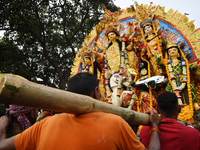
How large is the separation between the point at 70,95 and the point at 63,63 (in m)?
10.6

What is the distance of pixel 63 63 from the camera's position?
11.6m

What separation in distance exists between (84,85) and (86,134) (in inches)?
15.3

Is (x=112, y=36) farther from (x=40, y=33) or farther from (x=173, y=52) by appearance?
(x=40, y=33)

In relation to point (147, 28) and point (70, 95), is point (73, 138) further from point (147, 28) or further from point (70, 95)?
point (147, 28)

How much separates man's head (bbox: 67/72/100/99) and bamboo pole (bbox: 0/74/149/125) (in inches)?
3.5

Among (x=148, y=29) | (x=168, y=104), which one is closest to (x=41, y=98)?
(x=168, y=104)

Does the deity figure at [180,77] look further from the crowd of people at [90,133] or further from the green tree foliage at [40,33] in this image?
the green tree foliage at [40,33]

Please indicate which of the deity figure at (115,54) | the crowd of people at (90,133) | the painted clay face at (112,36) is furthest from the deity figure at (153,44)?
the crowd of people at (90,133)

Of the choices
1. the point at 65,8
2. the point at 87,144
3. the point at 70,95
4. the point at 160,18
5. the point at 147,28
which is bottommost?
the point at 87,144

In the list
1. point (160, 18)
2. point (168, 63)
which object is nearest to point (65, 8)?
point (160, 18)

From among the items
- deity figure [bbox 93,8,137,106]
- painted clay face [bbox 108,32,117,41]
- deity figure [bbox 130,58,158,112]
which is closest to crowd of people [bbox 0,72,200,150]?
deity figure [bbox 130,58,158,112]

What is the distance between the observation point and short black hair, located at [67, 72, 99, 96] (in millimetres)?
1430

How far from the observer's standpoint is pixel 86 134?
Result: 122 centimetres

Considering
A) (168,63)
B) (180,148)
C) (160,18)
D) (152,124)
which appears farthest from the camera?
(160,18)
